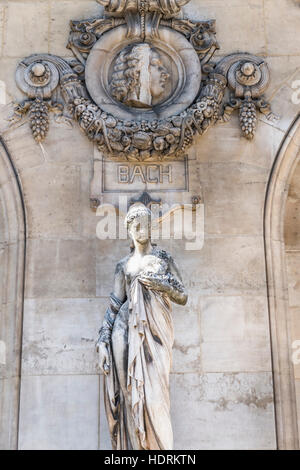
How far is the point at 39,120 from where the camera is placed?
385 inches

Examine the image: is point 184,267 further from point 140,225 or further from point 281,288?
point 140,225

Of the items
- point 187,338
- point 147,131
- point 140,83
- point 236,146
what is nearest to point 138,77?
point 140,83

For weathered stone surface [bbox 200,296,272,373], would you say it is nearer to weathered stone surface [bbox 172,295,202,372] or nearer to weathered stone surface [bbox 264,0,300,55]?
weathered stone surface [bbox 172,295,202,372]

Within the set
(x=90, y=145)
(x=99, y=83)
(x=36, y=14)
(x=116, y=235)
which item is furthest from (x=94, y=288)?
(x=36, y=14)

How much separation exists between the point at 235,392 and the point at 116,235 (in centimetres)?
181

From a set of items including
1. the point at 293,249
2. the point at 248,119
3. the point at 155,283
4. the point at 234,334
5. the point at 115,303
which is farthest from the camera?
the point at 293,249

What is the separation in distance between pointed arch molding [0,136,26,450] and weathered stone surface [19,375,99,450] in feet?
0.35

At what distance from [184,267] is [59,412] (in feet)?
5.70

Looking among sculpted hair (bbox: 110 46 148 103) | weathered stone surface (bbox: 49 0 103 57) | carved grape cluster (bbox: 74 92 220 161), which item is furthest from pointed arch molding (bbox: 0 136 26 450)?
sculpted hair (bbox: 110 46 148 103)

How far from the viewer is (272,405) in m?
9.10

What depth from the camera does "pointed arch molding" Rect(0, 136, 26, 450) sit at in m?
9.15
